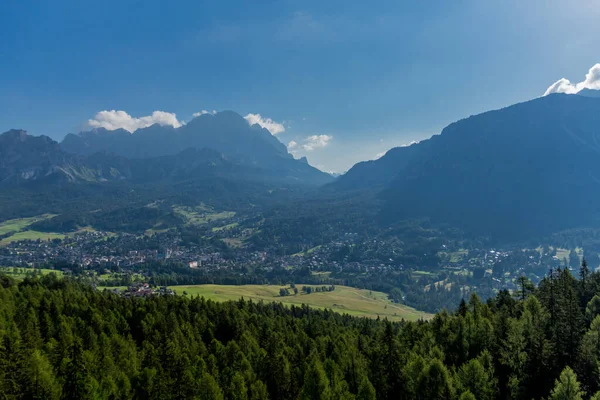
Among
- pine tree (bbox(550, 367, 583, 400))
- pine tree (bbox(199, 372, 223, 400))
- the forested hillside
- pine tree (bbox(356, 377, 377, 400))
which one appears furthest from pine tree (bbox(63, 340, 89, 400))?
pine tree (bbox(550, 367, 583, 400))

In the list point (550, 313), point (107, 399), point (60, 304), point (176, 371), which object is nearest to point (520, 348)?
point (550, 313)

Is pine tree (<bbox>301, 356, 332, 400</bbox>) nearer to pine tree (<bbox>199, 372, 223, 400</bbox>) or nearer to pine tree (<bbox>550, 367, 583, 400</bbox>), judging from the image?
pine tree (<bbox>199, 372, 223, 400</bbox>)

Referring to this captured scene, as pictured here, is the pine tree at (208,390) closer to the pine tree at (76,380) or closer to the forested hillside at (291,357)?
the forested hillside at (291,357)

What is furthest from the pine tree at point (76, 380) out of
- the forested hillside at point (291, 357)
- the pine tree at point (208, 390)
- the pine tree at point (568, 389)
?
the pine tree at point (568, 389)

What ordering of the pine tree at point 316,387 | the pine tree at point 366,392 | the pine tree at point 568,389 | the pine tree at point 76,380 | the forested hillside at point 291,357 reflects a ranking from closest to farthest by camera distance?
the pine tree at point 568,389 < the pine tree at point 76,380 < the forested hillside at point 291,357 < the pine tree at point 316,387 < the pine tree at point 366,392

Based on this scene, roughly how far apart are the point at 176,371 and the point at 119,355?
1540 centimetres

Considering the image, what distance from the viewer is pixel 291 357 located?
76.8 meters

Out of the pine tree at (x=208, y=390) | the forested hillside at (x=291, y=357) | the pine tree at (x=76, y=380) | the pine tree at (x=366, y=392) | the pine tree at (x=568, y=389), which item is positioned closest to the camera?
the pine tree at (x=568, y=389)

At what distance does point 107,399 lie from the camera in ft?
164

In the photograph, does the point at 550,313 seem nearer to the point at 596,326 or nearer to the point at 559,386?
the point at 596,326

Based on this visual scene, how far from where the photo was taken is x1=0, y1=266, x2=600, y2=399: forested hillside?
51.2 meters

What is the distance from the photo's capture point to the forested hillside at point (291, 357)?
51188 millimetres

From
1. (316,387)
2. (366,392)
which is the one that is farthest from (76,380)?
(366,392)

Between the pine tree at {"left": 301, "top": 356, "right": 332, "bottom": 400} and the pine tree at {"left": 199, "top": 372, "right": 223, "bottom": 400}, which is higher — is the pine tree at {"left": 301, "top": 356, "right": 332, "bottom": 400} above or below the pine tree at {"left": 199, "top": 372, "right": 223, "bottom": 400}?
below
